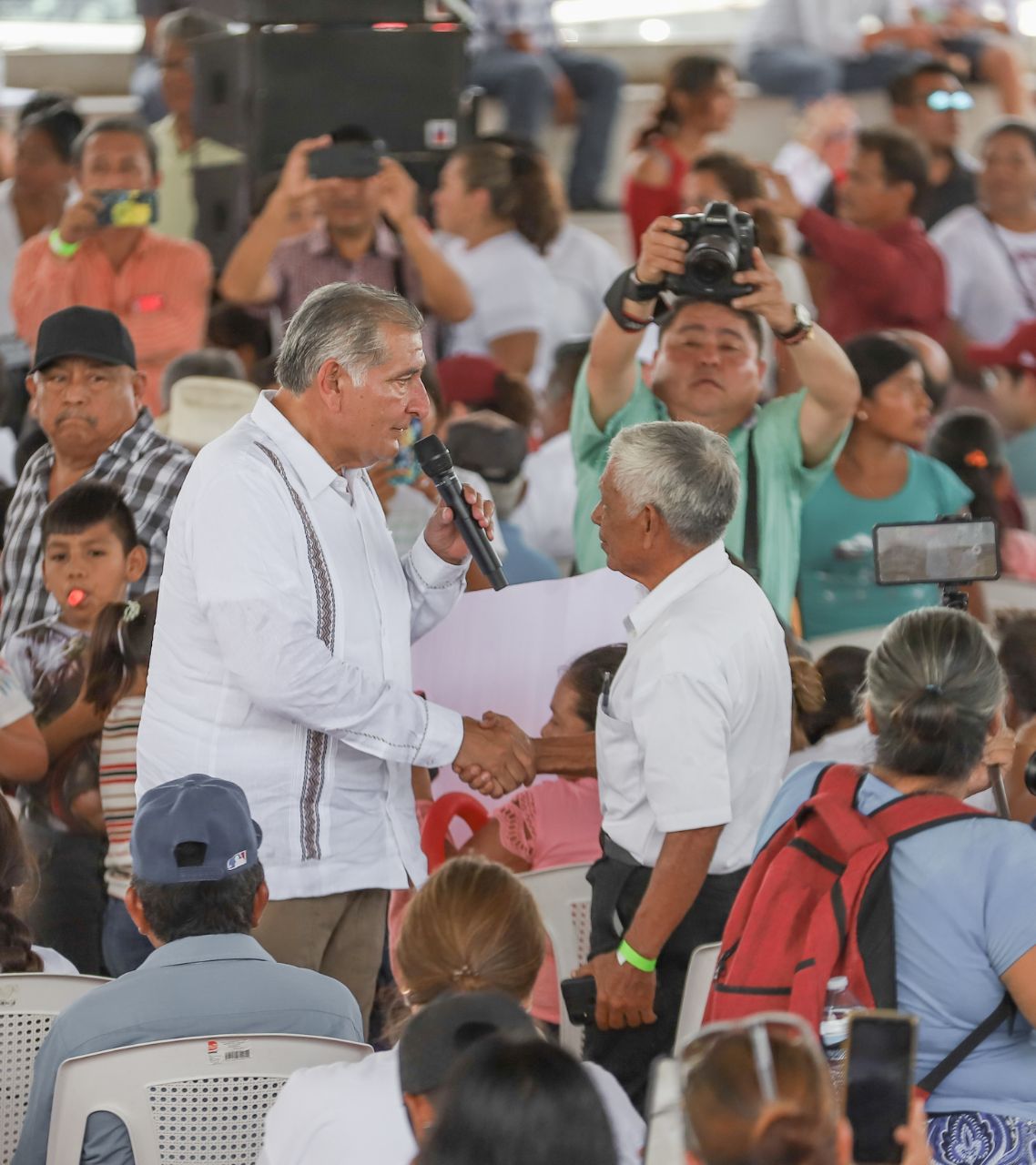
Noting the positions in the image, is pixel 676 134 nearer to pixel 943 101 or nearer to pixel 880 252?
pixel 943 101

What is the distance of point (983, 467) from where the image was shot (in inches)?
207

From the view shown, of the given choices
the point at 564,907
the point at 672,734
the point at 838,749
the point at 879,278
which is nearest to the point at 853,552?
the point at 838,749

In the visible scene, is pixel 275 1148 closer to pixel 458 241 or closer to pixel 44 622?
pixel 44 622

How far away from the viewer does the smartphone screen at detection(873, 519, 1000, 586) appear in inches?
122

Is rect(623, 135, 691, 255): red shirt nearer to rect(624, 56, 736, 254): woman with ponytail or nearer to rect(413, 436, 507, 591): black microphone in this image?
rect(624, 56, 736, 254): woman with ponytail

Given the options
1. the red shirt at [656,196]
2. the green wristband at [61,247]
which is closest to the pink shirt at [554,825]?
the green wristband at [61,247]

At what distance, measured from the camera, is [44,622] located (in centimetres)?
398

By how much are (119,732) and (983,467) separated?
2.63 m

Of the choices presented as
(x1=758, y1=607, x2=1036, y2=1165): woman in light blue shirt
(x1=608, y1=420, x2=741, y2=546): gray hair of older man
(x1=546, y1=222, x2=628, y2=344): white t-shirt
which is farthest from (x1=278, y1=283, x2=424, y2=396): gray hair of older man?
(x1=546, y1=222, x2=628, y2=344): white t-shirt

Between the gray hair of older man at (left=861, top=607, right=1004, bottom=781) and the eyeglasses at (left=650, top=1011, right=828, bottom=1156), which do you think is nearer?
the eyeglasses at (left=650, top=1011, right=828, bottom=1156)

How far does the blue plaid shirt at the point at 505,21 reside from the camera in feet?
29.5

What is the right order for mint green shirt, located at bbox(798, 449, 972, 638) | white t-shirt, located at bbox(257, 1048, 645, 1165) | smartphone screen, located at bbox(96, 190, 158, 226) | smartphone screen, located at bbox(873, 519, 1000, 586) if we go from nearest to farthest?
1. white t-shirt, located at bbox(257, 1048, 645, 1165)
2. smartphone screen, located at bbox(873, 519, 1000, 586)
3. mint green shirt, located at bbox(798, 449, 972, 638)
4. smartphone screen, located at bbox(96, 190, 158, 226)

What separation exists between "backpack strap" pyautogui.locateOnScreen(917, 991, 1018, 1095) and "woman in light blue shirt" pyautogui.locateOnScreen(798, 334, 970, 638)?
2272 millimetres

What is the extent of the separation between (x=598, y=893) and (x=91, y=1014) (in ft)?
3.16
